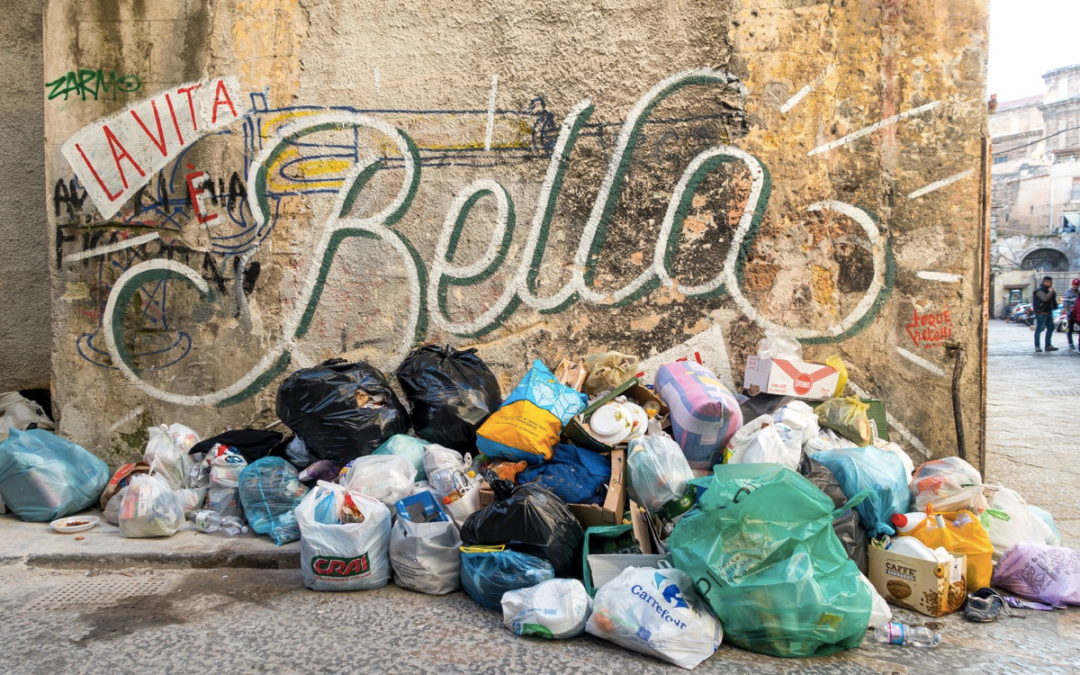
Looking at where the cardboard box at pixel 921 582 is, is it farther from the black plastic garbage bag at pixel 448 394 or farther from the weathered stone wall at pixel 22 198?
the weathered stone wall at pixel 22 198

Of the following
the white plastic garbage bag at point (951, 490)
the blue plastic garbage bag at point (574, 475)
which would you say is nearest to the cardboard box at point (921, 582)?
the white plastic garbage bag at point (951, 490)

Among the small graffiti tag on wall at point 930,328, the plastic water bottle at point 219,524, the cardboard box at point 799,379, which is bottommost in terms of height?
the plastic water bottle at point 219,524

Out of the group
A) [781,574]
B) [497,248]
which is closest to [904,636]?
[781,574]

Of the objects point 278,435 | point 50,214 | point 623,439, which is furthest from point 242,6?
point 623,439

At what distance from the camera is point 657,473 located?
315cm

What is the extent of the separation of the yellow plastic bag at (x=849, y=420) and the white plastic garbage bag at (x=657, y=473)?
93 cm

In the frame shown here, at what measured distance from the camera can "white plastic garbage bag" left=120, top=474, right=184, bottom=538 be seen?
11.7 feet

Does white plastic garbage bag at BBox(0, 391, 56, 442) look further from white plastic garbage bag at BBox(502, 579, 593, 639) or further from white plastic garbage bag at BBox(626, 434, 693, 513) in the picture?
white plastic garbage bag at BBox(626, 434, 693, 513)

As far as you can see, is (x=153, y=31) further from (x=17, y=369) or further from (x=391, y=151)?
(x=17, y=369)

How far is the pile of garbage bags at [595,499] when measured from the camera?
2.50 meters

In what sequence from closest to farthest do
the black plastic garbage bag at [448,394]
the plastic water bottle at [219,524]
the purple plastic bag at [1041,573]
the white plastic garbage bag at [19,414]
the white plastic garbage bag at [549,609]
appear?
the white plastic garbage bag at [549,609] → the purple plastic bag at [1041,573] → the plastic water bottle at [219,524] → the black plastic garbage bag at [448,394] → the white plastic garbage bag at [19,414]

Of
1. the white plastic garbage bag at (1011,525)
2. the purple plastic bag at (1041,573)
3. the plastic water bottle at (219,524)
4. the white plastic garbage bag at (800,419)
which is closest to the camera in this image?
the purple plastic bag at (1041,573)

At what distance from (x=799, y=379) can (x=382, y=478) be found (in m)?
2.19

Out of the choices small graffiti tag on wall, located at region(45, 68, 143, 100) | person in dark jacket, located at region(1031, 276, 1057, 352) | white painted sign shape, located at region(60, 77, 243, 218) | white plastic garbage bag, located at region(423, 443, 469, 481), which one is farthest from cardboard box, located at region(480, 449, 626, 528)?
person in dark jacket, located at region(1031, 276, 1057, 352)
